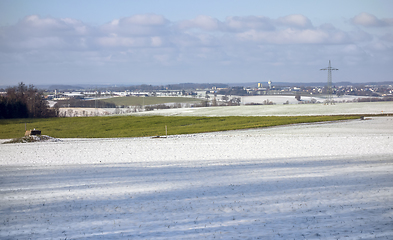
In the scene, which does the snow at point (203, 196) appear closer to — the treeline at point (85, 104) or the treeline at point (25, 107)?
the treeline at point (25, 107)

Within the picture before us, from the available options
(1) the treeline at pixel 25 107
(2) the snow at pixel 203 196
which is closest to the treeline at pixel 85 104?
(1) the treeline at pixel 25 107

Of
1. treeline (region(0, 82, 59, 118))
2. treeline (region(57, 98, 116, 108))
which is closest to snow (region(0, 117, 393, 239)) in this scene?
treeline (region(0, 82, 59, 118))

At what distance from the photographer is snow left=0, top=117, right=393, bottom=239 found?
332 inches

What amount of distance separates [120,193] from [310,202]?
6174mm

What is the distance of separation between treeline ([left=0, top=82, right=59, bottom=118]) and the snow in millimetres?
53056

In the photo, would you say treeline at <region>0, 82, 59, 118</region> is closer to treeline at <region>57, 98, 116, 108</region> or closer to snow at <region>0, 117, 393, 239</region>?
treeline at <region>57, 98, 116, 108</region>

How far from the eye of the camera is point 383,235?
7926mm

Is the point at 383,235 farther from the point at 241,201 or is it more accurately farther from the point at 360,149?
the point at 360,149

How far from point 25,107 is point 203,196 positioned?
66986mm

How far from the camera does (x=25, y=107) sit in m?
68.6

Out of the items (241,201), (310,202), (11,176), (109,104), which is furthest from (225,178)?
(109,104)

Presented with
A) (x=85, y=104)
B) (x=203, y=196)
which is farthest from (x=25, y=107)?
(x=203, y=196)

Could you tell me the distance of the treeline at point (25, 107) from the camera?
6644cm

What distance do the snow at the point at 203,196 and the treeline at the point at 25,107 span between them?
174 feet
